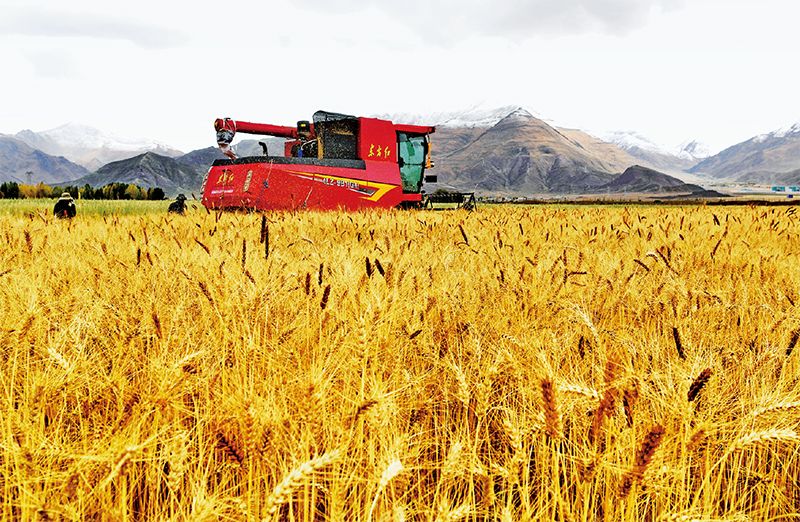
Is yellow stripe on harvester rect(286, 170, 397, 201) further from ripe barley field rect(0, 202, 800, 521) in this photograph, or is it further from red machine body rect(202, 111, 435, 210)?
ripe barley field rect(0, 202, 800, 521)

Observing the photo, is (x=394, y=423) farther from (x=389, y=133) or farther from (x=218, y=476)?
(x=389, y=133)

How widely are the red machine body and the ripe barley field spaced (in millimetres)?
6550

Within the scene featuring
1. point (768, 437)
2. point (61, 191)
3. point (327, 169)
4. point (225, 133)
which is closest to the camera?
point (768, 437)

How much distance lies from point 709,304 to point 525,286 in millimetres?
848

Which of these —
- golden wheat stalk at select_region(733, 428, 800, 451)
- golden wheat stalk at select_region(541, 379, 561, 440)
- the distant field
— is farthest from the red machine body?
golden wheat stalk at select_region(733, 428, 800, 451)

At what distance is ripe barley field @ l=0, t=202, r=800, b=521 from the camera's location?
107 cm

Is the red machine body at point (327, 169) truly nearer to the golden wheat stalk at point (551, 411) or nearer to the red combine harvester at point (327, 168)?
the red combine harvester at point (327, 168)

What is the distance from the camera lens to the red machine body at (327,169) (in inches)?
371

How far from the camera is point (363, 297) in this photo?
1.87 meters

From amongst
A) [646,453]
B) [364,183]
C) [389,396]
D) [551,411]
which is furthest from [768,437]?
[364,183]

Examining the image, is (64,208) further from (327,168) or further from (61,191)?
(61,191)

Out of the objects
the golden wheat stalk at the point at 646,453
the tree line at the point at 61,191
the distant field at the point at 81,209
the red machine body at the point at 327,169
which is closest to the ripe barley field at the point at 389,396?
the golden wheat stalk at the point at 646,453

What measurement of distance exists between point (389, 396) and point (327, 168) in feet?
29.1

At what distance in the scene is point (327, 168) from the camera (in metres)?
9.80
